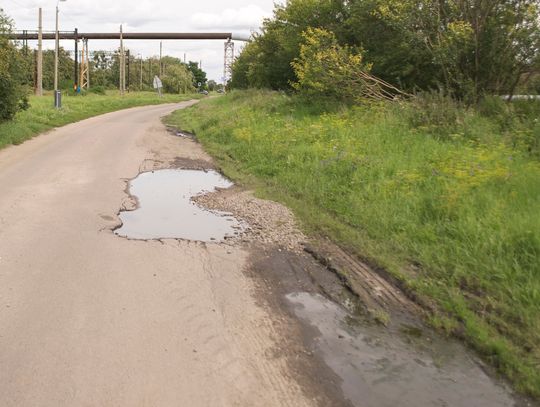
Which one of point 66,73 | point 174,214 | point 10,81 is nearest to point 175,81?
point 66,73

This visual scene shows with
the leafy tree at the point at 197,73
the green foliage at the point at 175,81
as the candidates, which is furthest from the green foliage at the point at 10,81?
the leafy tree at the point at 197,73

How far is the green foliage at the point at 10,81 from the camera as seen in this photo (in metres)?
15.8

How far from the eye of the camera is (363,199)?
8203 millimetres

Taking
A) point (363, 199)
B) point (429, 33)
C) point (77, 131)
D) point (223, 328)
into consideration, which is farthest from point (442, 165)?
point (77, 131)

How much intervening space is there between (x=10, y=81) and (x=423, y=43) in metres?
12.9

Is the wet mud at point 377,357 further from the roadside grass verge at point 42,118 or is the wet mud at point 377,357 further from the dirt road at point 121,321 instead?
the roadside grass verge at point 42,118

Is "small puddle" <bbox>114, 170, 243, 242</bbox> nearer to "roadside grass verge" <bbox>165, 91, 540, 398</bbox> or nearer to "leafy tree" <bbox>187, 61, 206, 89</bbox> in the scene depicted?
"roadside grass verge" <bbox>165, 91, 540, 398</bbox>

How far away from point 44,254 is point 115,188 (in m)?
3.91

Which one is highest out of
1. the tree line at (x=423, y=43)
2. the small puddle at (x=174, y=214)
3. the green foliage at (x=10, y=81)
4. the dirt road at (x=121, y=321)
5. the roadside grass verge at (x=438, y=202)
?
the tree line at (x=423, y=43)

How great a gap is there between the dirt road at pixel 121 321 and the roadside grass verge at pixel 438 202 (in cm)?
171

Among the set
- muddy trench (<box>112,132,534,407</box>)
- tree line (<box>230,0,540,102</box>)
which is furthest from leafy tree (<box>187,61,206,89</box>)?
muddy trench (<box>112,132,534,407</box>)

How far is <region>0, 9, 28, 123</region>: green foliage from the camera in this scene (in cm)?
1579

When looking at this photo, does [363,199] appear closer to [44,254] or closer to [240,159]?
[44,254]

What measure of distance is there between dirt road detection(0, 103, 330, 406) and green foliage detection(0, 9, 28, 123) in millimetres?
9820
